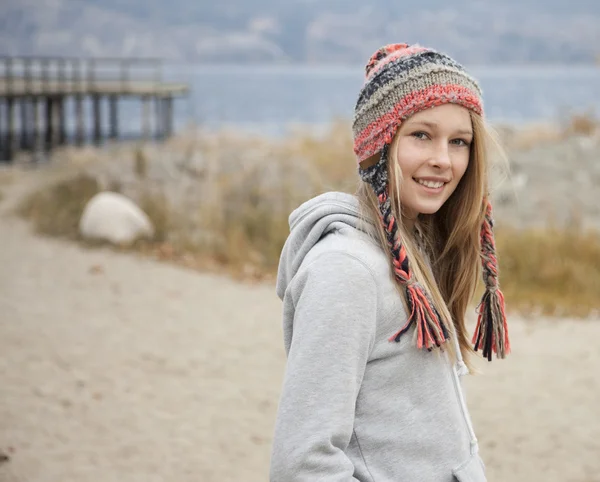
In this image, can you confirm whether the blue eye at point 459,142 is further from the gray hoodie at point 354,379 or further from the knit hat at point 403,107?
the gray hoodie at point 354,379

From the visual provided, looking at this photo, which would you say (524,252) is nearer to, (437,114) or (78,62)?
(437,114)

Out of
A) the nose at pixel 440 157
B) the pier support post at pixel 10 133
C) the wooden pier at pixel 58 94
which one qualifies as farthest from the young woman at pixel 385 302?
the wooden pier at pixel 58 94

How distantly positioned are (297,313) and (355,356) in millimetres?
145

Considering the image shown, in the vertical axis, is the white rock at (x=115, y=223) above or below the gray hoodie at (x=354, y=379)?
below

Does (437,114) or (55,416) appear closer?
(437,114)

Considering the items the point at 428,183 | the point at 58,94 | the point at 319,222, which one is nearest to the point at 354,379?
the point at 319,222

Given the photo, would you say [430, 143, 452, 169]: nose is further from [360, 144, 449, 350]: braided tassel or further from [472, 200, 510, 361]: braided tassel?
[472, 200, 510, 361]: braided tassel

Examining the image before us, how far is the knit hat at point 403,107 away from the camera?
1924mm

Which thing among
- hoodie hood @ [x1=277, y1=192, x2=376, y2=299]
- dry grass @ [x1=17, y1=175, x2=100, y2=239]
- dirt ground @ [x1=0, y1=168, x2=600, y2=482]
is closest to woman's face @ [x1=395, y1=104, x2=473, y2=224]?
hoodie hood @ [x1=277, y1=192, x2=376, y2=299]

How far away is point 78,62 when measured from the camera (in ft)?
131

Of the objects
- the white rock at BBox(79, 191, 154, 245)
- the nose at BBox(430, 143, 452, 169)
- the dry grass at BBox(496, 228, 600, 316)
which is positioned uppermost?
the nose at BBox(430, 143, 452, 169)

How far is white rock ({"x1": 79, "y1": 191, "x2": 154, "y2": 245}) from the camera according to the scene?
11023mm

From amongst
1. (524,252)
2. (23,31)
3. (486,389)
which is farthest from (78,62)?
(23,31)

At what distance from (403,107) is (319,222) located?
31 centimetres
